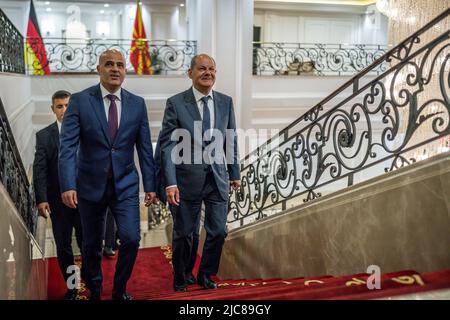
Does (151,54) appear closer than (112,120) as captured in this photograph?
No

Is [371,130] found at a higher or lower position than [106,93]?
lower

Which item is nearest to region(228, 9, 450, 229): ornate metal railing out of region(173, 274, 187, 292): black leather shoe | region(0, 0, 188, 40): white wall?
region(173, 274, 187, 292): black leather shoe

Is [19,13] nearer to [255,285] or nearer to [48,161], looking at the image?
[48,161]

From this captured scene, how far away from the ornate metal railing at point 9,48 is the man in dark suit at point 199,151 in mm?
Result: 3757

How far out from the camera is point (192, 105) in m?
3.79

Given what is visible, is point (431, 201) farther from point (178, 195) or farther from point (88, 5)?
point (88, 5)

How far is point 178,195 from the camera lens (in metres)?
3.62

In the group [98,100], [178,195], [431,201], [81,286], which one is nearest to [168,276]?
[81,286]

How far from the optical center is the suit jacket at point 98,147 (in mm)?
3305

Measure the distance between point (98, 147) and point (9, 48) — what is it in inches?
205

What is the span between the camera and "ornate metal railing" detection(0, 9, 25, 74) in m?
6.80

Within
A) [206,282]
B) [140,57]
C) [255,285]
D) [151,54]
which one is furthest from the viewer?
[151,54]

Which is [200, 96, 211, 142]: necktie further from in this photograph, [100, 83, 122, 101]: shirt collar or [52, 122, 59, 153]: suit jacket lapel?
[52, 122, 59, 153]: suit jacket lapel

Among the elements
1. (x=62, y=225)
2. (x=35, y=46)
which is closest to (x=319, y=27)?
(x=35, y=46)
